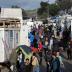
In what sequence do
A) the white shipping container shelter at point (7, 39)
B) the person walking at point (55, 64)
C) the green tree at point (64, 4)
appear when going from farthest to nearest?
the green tree at point (64, 4) < the white shipping container shelter at point (7, 39) < the person walking at point (55, 64)

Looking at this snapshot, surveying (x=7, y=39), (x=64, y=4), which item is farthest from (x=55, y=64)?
(x=64, y=4)

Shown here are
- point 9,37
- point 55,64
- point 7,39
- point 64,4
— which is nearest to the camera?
point 55,64

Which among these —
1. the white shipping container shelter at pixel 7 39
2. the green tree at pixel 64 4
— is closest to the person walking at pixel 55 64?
the white shipping container shelter at pixel 7 39

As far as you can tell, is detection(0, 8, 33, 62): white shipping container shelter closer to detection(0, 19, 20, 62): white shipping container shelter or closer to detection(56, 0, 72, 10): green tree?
detection(0, 19, 20, 62): white shipping container shelter

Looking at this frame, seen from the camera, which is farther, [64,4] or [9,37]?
[64,4]

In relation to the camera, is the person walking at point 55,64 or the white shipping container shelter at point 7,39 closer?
the person walking at point 55,64

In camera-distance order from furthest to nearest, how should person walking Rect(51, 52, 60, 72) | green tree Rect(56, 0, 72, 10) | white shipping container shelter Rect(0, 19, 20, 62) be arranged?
green tree Rect(56, 0, 72, 10) → white shipping container shelter Rect(0, 19, 20, 62) → person walking Rect(51, 52, 60, 72)

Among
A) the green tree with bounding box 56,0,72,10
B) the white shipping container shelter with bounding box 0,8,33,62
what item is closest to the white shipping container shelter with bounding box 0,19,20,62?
the white shipping container shelter with bounding box 0,8,33,62

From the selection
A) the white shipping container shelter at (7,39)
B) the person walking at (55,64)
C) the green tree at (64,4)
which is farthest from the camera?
the green tree at (64,4)

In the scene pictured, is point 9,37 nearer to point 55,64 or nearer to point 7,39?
point 7,39

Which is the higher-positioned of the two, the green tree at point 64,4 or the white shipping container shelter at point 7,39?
the green tree at point 64,4

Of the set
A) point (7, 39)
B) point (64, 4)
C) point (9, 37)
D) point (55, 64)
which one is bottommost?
point (55, 64)

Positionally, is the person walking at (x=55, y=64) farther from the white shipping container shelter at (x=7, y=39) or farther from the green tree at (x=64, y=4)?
the green tree at (x=64, y=4)

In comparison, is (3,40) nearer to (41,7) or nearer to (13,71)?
(13,71)
